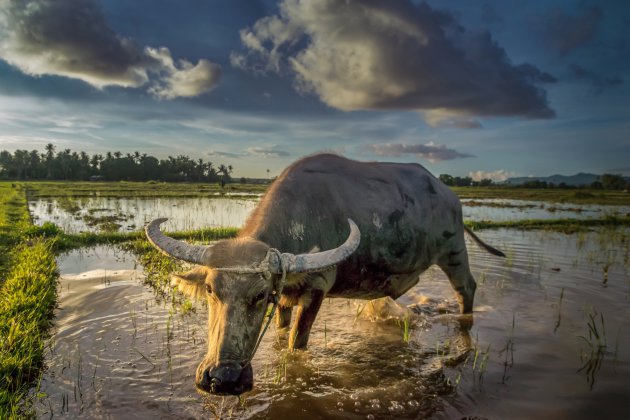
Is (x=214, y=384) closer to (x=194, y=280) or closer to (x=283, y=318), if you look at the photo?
(x=194, y=280)

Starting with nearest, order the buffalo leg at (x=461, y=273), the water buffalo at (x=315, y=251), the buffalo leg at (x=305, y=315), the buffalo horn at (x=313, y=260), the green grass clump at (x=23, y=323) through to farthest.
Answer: the water buffalo at (x=315, y=251) → the buffalo horn at (x=313, y=260) → the green grass clump at (x=23, y=323) → the buffalo leg at (x=305, y=315) → the buffalo leg at (x=461, y=273)

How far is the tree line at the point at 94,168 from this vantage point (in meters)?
76.3

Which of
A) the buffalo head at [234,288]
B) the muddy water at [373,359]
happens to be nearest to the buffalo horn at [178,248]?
the buffalo head at [234,288]

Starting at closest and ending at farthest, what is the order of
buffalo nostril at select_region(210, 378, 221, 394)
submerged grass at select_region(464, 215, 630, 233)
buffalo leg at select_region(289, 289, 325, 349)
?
buffalo nostril at select_region(210, 378, 221, 394)
buffalo leg at select_region(289, 289, 325, 349)
submerged grass at select_region(464, 215, 630, 233)

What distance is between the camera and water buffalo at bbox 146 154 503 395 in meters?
2.44

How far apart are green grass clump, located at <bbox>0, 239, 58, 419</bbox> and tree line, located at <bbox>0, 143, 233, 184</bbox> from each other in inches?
2946

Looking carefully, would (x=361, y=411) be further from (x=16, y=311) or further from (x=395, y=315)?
(x=16, y=311)

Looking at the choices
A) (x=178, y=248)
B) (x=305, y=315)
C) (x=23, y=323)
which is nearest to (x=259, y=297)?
(x=178, y=248)

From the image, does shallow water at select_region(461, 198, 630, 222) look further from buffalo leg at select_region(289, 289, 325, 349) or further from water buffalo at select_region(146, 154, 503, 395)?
buffalo leg at select_region(289, 289, 325, 349)

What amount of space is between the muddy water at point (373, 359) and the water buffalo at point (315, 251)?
0.58 metres

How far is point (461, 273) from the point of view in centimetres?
518

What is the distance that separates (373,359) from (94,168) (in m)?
92.8

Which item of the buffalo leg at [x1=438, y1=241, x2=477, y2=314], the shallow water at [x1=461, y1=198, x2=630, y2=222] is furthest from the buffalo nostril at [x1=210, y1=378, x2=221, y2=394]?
the shallow water at [x1=461, y1=198, x2=630, y2=222]

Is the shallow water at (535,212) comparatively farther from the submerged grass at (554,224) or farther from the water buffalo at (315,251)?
the water buffalo at (315,251)
